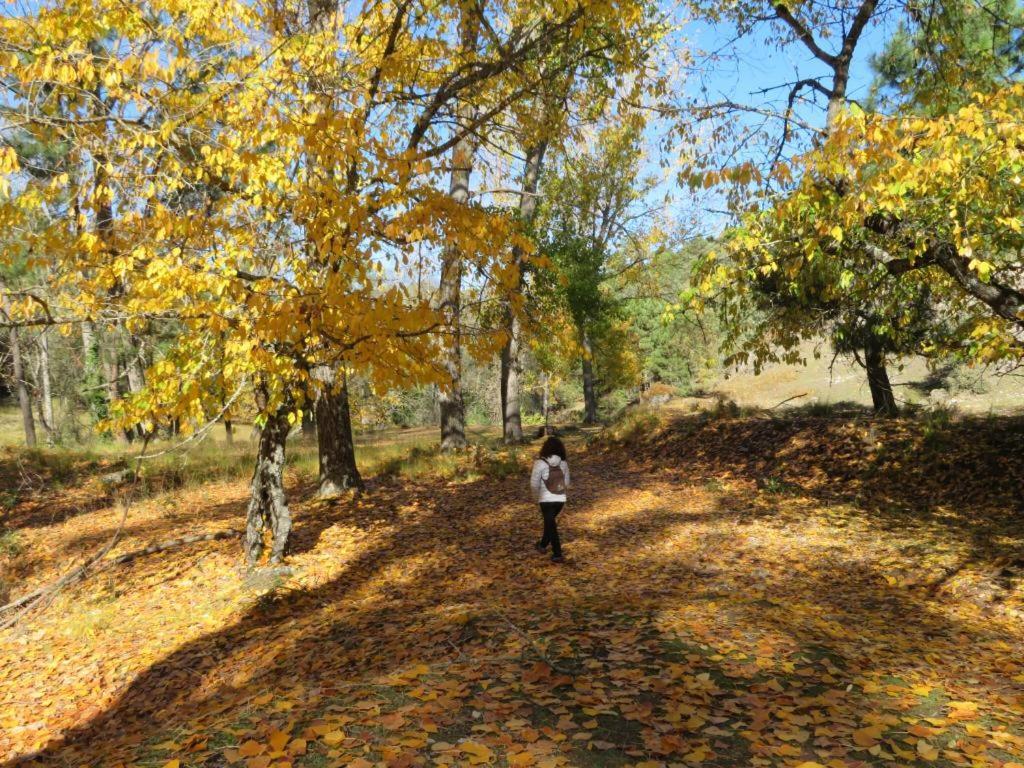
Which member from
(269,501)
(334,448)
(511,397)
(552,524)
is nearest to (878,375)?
(552,524)

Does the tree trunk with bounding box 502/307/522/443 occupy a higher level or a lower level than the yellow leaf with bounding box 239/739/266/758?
higher

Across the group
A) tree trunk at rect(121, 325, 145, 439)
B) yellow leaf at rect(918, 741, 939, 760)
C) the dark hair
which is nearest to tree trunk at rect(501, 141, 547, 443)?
tree trunk at rect(121, 325, 145, 439)

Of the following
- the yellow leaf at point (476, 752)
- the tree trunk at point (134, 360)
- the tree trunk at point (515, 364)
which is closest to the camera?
the yellow leaf at point (476, 752)

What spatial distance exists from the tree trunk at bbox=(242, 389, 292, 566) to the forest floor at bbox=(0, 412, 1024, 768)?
0.41m

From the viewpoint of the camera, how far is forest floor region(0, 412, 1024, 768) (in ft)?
13.2

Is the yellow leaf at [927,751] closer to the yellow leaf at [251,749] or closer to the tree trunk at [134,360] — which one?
the yellow leaf at [251,749]

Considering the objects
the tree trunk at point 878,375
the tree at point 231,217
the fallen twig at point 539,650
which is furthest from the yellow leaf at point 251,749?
the tree trunk at point 878,375

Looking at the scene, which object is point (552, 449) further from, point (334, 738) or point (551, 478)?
point (334, 738)

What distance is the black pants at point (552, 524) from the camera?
818cm

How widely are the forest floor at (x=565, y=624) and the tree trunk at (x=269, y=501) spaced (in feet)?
1.35

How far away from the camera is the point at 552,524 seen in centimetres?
836

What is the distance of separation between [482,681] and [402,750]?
3.44 feet

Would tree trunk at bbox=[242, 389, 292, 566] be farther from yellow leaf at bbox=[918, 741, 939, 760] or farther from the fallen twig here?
yellow leaf at bbox=[918, 741, 939, 760]

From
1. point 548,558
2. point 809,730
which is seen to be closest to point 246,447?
point 548,558
